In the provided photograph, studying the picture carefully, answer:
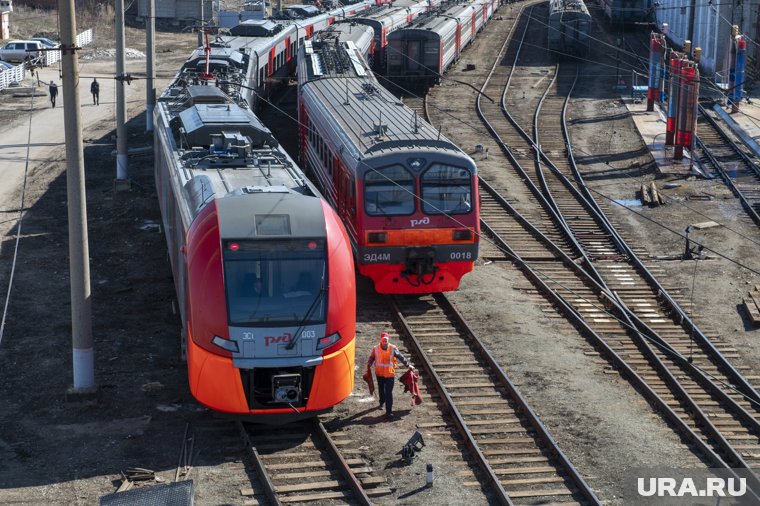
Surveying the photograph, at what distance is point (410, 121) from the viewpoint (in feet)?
68.6

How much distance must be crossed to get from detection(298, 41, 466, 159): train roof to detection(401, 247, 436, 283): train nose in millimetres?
1804

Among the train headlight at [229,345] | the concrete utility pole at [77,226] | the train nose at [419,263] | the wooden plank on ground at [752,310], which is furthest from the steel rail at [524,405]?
the concrete utility pole at [77,226]

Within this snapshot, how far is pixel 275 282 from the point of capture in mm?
13172

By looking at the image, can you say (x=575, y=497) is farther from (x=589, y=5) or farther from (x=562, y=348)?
(x=589, y=5)

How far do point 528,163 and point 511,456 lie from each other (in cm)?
1870

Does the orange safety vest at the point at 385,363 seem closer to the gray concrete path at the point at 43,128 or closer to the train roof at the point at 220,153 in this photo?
the train roof at the point at 220,153

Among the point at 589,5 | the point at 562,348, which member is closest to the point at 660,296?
the point at 562,348

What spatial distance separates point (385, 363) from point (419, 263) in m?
4.76

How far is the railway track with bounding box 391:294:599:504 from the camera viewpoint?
12547 mm

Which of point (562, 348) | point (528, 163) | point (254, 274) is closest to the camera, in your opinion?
point (254, 274)

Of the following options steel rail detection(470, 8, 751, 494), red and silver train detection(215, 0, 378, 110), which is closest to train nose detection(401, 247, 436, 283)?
steel rail detection(470, 8, 751, 494)

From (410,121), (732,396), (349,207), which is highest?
(410,121)

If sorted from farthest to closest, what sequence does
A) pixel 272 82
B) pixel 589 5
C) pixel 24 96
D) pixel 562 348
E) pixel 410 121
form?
pixel 589 5 < pixel 24 96 < pixel 272 82 < pixel 410 121 < pixel 562 348

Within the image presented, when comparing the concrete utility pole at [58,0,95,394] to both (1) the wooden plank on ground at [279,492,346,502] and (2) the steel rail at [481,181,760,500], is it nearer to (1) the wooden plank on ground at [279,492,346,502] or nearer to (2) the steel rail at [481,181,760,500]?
(1) the wooden plank on ground at [279,492,346,502]
